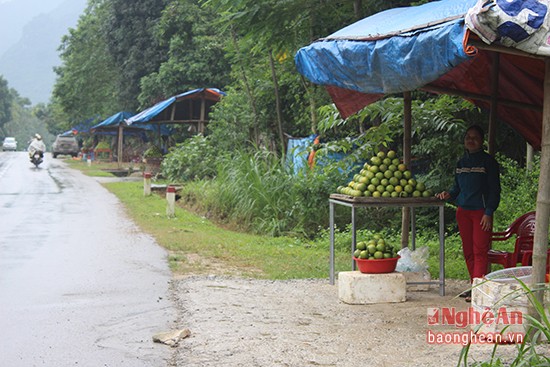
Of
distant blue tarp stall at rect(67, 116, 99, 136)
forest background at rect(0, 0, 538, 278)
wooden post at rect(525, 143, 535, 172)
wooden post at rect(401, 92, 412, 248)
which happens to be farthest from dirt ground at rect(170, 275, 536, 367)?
distant blue tarp stall at rect(67, 116, 99, 136)

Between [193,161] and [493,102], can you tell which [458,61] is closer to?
[493,102]

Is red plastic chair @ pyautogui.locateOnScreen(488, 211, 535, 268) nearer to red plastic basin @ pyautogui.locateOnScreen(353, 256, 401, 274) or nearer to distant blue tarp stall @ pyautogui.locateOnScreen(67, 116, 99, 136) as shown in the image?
red plastic basin @ pyautogui.locateOnScreen(353, 256, 401, 274)

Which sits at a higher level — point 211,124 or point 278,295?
point 211,124

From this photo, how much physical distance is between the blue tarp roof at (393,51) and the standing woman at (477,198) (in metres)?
1.38

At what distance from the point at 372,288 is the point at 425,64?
2.72m

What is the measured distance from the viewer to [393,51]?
715cm

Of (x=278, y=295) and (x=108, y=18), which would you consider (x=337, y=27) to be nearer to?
(x=278, y=295)

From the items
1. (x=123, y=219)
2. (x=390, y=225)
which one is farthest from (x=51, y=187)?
(x=390, y=225)

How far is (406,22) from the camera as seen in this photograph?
24.9ft

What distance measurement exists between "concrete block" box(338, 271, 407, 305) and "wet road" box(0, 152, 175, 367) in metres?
1.93

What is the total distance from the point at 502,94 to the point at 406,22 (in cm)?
232

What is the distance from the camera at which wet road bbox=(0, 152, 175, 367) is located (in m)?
6.60

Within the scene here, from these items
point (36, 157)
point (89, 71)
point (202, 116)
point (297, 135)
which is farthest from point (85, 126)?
point (297, 135)

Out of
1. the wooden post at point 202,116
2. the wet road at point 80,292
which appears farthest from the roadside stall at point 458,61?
the wooden post at point 202,116
